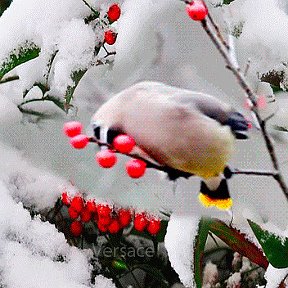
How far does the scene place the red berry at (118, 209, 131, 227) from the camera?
0.58m

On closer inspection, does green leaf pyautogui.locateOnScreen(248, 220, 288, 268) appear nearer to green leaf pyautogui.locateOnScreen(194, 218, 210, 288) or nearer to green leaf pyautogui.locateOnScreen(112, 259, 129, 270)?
green leaf pyautogui.locateOnScreen(194, 218, 210, 288)

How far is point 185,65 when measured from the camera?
0.51 meters

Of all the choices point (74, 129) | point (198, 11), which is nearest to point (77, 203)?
point (74, 129)

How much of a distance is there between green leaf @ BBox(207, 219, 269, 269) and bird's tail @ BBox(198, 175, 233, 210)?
49 mm

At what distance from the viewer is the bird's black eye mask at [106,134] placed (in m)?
0.47

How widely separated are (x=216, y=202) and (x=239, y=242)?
7 centimetres

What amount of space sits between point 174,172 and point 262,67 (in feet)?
0.32

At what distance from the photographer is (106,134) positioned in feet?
1.58

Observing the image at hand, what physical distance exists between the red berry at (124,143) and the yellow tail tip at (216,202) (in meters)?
0.06

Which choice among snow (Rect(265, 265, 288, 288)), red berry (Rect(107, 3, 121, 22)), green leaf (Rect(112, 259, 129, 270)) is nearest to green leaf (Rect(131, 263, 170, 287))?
green leaf (Rect(112, 259, 129, 270))

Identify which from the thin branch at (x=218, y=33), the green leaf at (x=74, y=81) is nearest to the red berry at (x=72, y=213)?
the green leaf at (x=74, y=81)

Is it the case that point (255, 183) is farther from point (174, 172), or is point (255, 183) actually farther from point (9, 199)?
point (9, 199)

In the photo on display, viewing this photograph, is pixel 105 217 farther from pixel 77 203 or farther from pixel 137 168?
pixel 137 168

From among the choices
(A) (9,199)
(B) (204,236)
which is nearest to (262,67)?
(B) (204,236)
